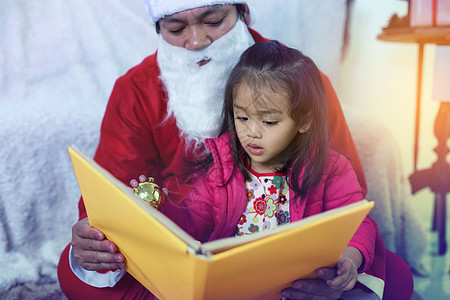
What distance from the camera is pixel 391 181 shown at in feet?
5.14

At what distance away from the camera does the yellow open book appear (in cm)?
64

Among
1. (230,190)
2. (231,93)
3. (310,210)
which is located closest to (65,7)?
(231,93)

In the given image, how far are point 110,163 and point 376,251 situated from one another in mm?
717

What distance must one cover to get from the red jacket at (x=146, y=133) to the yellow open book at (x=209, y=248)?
0.43m

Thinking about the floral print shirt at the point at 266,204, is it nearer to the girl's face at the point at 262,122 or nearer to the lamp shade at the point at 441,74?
the girl's face at the point at 262,122

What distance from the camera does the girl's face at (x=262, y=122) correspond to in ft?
3.18

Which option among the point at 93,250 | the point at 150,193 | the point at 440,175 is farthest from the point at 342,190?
the point at 440,175

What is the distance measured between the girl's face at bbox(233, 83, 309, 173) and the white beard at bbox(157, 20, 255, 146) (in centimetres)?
21

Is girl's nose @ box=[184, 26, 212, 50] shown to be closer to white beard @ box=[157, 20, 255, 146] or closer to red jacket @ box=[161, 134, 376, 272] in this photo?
white beard @ box=[157, 20, 255, 146]

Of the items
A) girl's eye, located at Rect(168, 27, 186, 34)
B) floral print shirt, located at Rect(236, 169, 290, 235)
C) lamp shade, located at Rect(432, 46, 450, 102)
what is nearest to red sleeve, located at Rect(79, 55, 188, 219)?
girl's eye, located at Rect(168, 27, 186, 34)

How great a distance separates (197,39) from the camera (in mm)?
1163

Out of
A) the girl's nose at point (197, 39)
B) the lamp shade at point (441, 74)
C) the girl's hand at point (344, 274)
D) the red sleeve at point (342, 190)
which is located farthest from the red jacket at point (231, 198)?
the lamp shade at point (441, 74)

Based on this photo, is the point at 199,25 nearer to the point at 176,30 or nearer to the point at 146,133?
the point at 176,30

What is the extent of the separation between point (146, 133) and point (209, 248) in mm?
745
